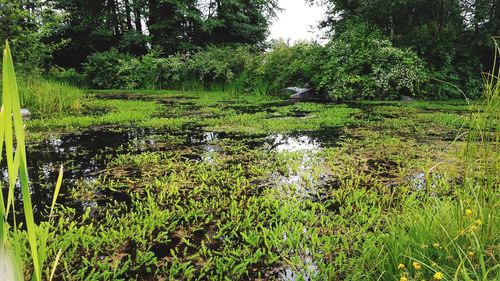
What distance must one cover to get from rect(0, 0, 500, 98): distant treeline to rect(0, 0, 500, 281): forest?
82mm

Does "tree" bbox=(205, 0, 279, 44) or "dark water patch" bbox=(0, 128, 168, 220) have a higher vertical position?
"tree" bbox=(205, 0, 279, 44)

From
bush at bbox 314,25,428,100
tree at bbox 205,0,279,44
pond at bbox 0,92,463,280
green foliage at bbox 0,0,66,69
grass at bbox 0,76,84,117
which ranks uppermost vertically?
tree at bbox 205,0,279,44

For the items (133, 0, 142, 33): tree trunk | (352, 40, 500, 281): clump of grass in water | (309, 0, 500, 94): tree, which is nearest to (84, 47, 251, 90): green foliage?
(133, 0, 142, 33): tree trunk

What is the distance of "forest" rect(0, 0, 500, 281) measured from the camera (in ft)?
4.97

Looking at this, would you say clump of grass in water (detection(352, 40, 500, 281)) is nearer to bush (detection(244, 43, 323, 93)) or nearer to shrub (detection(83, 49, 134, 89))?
bush (detection(244, 43, 323, 93))

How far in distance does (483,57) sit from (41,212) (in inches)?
525

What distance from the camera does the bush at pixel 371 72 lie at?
32.6ft

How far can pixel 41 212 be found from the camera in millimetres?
2383

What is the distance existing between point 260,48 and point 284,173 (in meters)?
17.0

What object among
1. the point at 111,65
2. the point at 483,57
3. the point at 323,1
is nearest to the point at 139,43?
the point at 111,65

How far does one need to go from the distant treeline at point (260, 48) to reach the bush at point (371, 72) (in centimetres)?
3

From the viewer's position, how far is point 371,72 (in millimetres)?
10562

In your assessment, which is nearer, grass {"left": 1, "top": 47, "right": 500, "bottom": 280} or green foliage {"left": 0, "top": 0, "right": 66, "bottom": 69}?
grass {"left": 1, "top": 47, "right": 500, "bottom": 280}

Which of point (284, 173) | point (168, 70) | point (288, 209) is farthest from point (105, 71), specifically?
point (288, 209)
